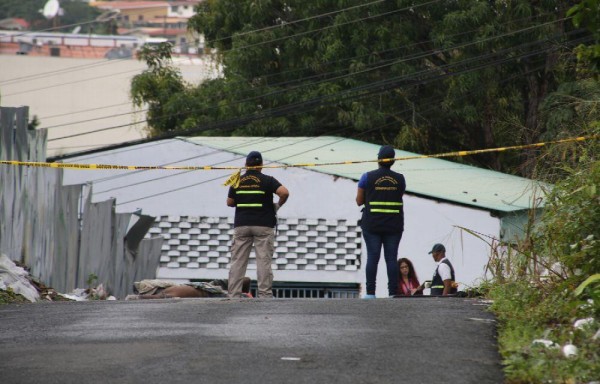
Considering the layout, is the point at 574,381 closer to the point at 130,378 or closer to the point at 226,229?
the point at 130,378

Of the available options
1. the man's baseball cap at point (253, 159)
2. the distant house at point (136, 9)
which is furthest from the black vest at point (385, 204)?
the distant house at point (136, 9)

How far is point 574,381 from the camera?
6.43 m

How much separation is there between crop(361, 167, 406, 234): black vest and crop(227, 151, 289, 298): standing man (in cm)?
100

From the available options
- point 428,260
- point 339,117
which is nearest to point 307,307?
point 428,260

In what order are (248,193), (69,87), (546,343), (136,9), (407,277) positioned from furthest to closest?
(136,9)
(69,87)
(407,277)
(248,193)
(546,343)

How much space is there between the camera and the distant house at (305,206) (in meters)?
23.2

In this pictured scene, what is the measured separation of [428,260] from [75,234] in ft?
25.9

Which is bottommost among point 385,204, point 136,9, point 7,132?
point 385,204

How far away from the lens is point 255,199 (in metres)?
13.4

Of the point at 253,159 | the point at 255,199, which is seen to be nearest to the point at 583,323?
the point at 255,199

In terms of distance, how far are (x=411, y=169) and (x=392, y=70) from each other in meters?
3.71

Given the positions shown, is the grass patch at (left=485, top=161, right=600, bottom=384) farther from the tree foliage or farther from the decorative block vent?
the tree foliage

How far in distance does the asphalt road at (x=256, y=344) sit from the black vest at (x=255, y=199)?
306 cm

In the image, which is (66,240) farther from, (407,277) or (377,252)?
(377,252)
